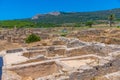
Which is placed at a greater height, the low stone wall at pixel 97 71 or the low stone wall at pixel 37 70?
the low stone wall at pixel 97 71

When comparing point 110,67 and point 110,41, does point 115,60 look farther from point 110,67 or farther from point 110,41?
point 110,41

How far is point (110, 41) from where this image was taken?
3158cm

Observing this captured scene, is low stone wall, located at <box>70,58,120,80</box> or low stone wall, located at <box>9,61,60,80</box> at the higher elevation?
low stone wall, located at <box>70,58,120,80</box>

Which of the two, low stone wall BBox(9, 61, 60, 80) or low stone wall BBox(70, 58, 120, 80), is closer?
low stone wall BBox(70, 58, 120, 80)

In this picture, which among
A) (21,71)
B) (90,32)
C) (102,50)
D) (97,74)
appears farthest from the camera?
(90,32)

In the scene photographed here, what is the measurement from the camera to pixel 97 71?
11.9 m

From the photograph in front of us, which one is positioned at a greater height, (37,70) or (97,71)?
(97,71)

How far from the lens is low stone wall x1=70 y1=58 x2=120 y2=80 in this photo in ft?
36.3

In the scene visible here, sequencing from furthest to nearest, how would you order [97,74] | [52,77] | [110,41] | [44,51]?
[110,41], [44,51], [97,74], [52,77]

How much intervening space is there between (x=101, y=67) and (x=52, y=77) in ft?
9.00

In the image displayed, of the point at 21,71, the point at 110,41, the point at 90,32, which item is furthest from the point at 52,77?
the point at 90,32

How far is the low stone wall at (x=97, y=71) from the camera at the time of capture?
1108 cm

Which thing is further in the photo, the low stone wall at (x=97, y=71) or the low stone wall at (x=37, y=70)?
the low stone wall at (x=37, y=70)

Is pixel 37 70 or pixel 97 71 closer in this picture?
pixel 97 71
